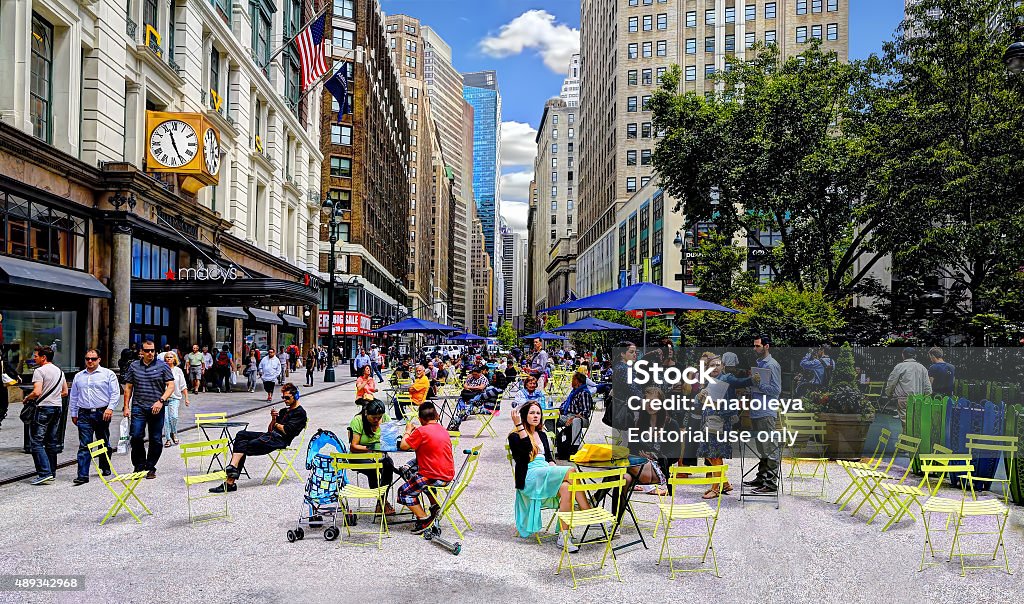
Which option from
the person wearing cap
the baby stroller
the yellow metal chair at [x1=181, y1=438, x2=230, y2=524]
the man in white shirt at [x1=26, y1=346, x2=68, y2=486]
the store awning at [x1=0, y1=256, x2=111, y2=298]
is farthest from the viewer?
the store awning at [x1=0, y1=256, x2=111, y2=298]

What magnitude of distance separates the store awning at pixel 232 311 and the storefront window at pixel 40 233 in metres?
13.9

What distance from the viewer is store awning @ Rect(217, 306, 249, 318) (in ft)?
118

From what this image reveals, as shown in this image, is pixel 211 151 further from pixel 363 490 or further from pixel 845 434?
pixel 845 434

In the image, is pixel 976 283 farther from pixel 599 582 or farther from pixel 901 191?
pixel 599 582

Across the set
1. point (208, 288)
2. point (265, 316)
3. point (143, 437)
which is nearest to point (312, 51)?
point (208, 288)

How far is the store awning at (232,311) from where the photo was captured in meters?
36.1

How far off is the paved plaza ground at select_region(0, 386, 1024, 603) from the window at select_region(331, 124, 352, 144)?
59.6 metres

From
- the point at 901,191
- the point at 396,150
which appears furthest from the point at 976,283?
the point at 396,150

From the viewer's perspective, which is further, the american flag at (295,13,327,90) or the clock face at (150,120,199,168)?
the american flag at (295,13,327,90)

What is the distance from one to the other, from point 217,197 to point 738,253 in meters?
23.8

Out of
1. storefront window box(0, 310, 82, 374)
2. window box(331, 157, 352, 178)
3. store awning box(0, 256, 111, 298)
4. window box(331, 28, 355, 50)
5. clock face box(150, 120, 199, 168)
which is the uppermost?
window box(331, 28, 355, 50)

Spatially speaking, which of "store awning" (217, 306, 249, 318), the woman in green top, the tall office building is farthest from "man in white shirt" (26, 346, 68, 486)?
the tall office building

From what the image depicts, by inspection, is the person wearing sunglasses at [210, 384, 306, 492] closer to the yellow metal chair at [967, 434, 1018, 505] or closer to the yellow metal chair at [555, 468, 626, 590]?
the yellow metal chair at [555, 468, 626, 590]

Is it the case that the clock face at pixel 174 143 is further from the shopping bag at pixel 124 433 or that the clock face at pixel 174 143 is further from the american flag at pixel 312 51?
the shopping bag at pixel 124 433
